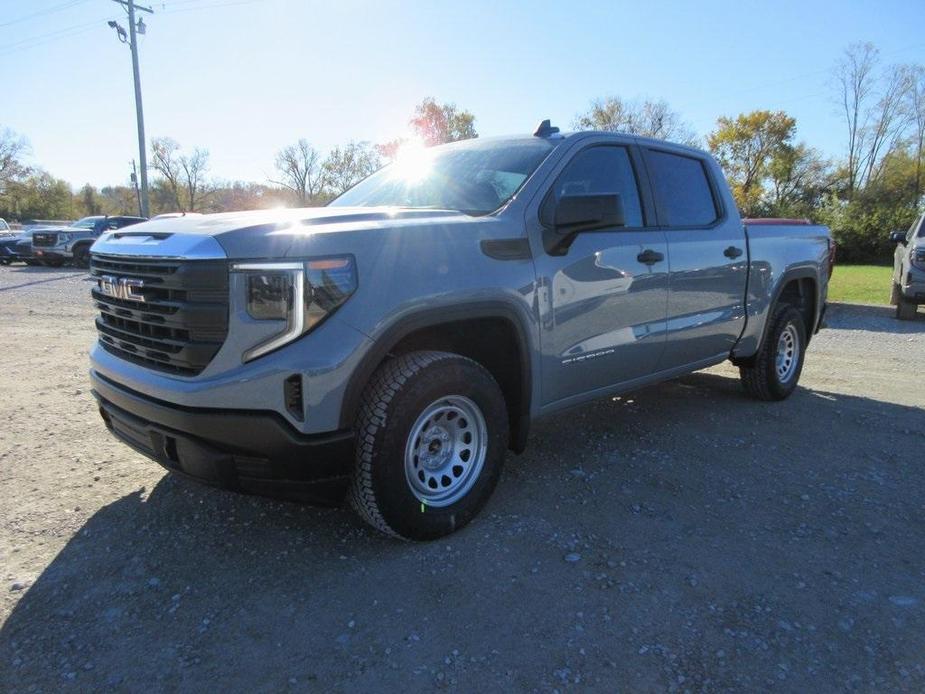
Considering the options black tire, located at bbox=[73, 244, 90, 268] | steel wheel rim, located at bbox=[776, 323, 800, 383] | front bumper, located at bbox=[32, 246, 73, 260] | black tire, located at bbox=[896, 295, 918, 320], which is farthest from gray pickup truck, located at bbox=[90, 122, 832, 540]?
black tire, located at bbox=[73, 244, 90, 268]

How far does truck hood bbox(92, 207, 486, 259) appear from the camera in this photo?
2502 millimetres

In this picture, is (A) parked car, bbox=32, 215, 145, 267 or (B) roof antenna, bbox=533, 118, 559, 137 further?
(A) parked car, bbox=32, 215, 145, 267

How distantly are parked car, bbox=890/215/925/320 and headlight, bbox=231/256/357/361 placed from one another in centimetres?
1070

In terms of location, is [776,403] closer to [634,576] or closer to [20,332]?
[634,576]

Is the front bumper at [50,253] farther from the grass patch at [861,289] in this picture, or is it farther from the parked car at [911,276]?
the parked car at [911,276]

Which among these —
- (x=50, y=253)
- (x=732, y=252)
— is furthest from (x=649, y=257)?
(x=50, y=253)

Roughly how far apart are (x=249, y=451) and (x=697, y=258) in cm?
317

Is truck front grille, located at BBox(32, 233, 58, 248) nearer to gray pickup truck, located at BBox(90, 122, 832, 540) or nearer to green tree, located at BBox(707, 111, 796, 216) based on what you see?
gray pickup truck, located at BBox(90, 122, 832, 540)

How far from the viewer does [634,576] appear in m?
2.80

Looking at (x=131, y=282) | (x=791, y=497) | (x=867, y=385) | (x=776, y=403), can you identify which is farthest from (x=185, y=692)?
(x=867, y=385)

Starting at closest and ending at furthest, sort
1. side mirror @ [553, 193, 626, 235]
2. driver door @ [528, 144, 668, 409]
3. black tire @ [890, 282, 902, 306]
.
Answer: side mirror @ [553, 193, 626, 235] → driver door @ [528, 144, 668, 409] → black tire @ [890, 282, 902, 306]

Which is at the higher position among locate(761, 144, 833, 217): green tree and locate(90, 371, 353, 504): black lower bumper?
locate(761, 144, 833, 217): green tree

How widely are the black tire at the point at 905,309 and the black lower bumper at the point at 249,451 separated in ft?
35.7

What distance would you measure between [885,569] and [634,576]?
3.73 feet
